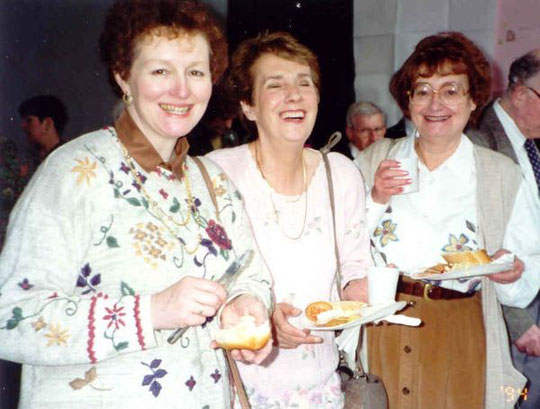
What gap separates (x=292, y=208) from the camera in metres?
1.63

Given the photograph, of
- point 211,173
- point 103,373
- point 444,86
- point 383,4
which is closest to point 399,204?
point 444,86

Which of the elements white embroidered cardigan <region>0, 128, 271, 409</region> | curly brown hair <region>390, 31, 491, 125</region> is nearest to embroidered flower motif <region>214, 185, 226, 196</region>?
white embroidered cardigan <region>0, 128, 271, 409</region>

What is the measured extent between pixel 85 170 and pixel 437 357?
53.9 inches

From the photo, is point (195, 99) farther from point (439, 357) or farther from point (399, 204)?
point (439, 357)

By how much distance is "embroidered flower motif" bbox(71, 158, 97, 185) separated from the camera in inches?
38.4

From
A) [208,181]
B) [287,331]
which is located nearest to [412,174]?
[287,331]

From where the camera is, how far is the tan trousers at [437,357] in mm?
1812

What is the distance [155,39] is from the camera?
3.61ft

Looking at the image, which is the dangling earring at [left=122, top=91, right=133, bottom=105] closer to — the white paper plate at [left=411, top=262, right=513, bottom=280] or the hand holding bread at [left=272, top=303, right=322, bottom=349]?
the hand holding bread at [left=272, top=303, right=322, bottom=349]

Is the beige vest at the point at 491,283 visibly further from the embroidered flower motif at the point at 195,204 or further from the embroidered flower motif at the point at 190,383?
the embroidered flower motif at the point at 190,383

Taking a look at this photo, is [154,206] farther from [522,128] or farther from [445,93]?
[522,128]

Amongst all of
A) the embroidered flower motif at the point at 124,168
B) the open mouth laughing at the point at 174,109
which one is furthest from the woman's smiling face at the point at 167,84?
the embroidered flower motif at the point at 124,168

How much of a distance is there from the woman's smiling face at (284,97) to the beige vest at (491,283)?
2.26ft

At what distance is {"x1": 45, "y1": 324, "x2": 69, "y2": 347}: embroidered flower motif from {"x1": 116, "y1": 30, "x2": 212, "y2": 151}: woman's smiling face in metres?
0.45
